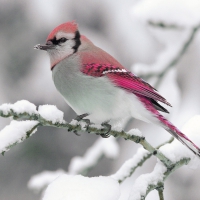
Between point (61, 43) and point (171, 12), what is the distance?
0.64 meters

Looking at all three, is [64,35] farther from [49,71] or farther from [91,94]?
[49,71]

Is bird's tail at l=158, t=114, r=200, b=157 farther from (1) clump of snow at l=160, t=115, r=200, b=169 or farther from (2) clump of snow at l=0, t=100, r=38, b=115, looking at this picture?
(2) clump of snow at l=0, t=100, r=38, b=115

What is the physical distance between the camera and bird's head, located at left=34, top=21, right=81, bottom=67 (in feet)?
8.48

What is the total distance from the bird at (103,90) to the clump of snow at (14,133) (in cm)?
72

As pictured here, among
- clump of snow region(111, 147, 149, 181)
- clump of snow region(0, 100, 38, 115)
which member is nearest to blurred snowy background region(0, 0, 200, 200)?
clump of snow region(111, 147, 149, 181)

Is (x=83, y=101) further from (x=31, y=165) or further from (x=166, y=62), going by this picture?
(x=31, y=165)

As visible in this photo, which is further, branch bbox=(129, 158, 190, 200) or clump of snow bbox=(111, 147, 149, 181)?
clump of snow bbox=(111, 147, 149, 181)

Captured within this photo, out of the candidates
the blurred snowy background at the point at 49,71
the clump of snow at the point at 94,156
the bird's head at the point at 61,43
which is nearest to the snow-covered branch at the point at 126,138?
the bird's head at the point at 61,43

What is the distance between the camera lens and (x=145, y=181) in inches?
65.1

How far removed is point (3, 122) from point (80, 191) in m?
4.44

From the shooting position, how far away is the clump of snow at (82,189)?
4.44ft

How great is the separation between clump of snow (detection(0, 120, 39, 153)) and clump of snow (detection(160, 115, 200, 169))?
0.57 metres

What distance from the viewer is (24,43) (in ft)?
22.9

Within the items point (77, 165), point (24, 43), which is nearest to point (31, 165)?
point (24, 43)
